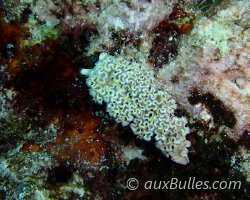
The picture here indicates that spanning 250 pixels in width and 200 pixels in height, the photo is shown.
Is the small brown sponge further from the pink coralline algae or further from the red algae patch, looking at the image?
the pink coralline algae

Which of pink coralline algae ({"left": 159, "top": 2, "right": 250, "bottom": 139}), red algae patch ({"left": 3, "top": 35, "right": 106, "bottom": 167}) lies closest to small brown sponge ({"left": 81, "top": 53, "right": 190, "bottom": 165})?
red algae patch ({"left": 3, "top": 35, "right": 106, "bottom": 167})

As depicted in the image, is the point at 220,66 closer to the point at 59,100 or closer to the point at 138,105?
the point at 138,105

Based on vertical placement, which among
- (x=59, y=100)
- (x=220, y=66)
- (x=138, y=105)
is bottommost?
(x=59, y=100)

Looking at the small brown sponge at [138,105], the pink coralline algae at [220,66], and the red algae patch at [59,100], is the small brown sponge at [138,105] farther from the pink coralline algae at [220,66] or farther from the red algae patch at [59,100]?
the pink coralline algae at [220,66]

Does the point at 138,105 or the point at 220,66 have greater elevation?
the point at 220,66

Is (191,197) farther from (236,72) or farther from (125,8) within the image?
(125,8)

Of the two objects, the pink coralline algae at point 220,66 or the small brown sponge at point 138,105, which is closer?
the small brown sponge at point 138,105

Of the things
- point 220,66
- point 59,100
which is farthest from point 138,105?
point 220,66

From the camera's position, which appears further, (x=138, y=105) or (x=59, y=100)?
(x=59, y=100)

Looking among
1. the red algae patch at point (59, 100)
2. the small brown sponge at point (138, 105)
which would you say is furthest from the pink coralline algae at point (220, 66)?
the red algae patch at point (59, 100)
